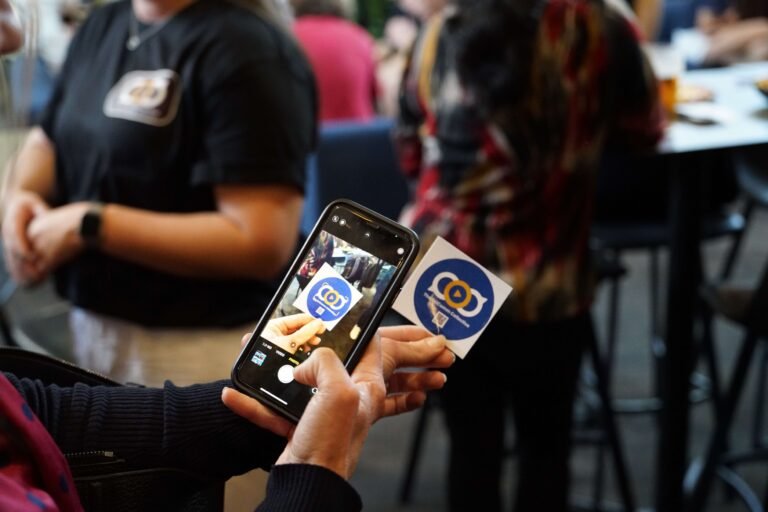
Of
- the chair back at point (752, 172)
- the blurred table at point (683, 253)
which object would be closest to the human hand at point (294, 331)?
the blurred table at point (683, 253)

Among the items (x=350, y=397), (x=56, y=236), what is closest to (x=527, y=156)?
(x=56, y=236)

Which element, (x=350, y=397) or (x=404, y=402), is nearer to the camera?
(x=350, y=397)

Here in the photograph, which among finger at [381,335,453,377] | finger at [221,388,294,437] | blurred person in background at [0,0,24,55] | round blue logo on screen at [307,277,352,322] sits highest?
blurred person in background at [0,0,24,55]

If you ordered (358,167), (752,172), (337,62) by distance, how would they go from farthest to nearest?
(337,62) → (358,167) → (752,172)

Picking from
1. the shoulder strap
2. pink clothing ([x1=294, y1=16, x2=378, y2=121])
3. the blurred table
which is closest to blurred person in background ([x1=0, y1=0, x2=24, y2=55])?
the shoulder strap

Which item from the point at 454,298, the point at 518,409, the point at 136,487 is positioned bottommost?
the point at 518,409

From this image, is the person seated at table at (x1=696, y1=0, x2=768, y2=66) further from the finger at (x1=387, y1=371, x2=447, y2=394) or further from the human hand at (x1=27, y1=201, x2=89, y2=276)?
the finger at (x1=387, y1=371, x2=447, y2=394)

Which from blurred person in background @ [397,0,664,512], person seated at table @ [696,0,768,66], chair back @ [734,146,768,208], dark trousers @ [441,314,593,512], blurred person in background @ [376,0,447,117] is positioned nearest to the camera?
blurred person in background @ [397,0,664,512]

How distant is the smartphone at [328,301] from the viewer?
731mm

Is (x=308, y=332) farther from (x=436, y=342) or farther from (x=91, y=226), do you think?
(x=91, y=226)

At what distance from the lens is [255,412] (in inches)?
29.6

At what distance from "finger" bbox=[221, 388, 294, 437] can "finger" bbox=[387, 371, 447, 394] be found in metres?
0.11

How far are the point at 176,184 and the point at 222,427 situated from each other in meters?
0.64

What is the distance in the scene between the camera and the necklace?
1365 mm
